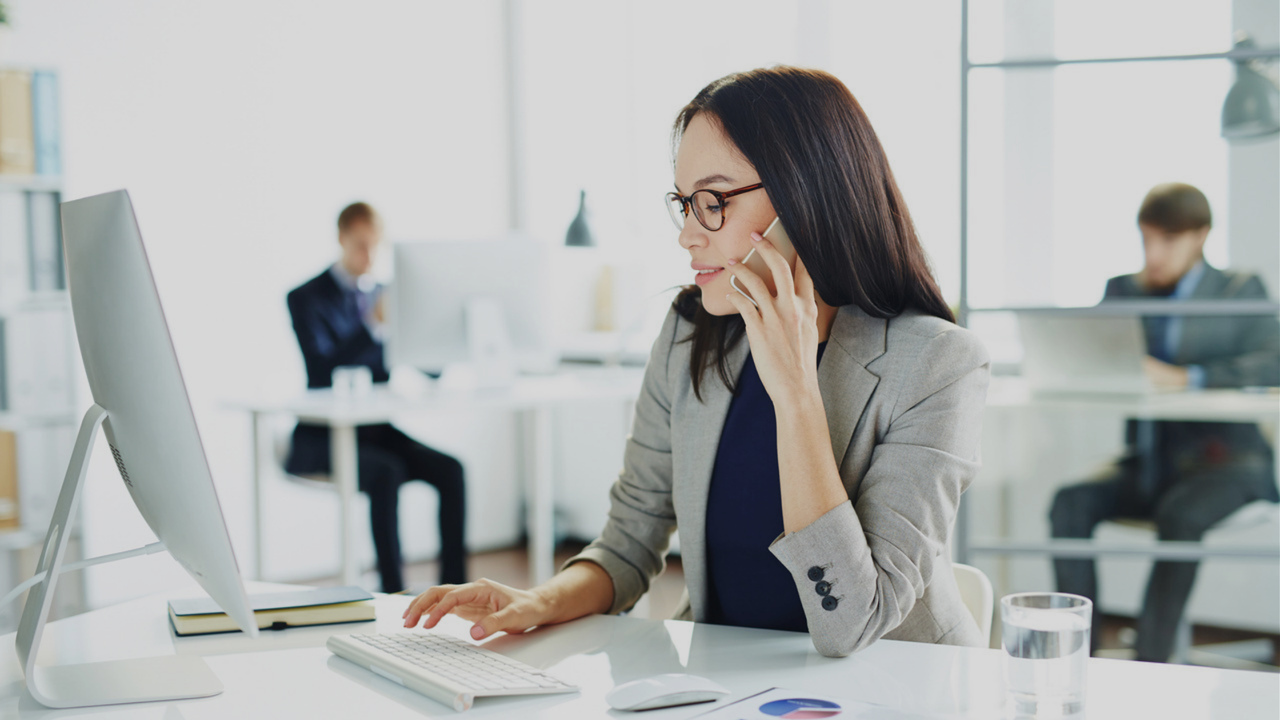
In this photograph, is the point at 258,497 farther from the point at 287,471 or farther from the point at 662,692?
the point at 662,692

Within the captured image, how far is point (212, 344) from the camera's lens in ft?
13.8

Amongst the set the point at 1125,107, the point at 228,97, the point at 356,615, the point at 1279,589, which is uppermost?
the point at 228,97

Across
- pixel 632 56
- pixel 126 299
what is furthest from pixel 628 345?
pixel 126 299

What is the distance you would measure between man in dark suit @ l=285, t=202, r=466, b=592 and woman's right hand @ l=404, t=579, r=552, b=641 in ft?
9.02

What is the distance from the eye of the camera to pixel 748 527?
1.39m

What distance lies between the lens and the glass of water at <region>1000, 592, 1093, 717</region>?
35.7 inches

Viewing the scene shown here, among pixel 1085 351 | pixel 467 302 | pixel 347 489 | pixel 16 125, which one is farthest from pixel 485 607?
pixel 16 125

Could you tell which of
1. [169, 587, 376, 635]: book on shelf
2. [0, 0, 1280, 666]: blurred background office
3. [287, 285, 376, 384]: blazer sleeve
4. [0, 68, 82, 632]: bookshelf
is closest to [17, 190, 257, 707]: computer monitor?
[169, 587, 376, 635]: book on shelf

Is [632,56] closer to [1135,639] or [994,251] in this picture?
[994,251]

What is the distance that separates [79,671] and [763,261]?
89 cm

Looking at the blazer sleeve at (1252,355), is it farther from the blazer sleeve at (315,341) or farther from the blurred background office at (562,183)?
the blazer sleeve at (315,341)

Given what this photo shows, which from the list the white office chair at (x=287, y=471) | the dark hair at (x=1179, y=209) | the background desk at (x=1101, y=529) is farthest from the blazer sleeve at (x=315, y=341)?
the dark hair at (x=1179, y=209)

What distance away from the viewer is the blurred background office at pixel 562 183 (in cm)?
244

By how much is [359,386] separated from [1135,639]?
247 cm
